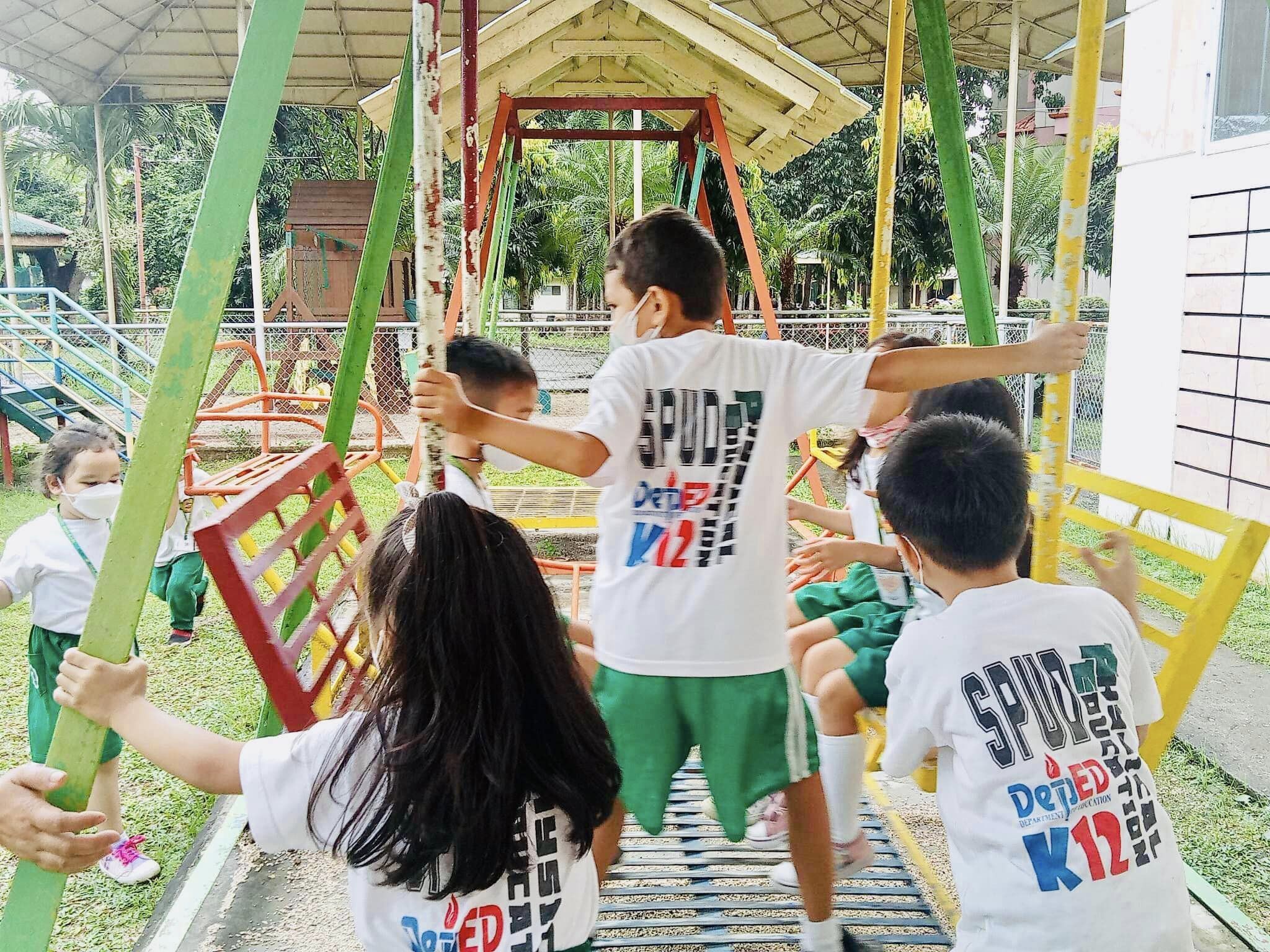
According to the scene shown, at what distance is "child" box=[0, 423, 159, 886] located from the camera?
2734 mm

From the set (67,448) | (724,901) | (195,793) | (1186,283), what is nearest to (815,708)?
(724,901)

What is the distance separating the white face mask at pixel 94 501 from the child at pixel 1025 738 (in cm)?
229

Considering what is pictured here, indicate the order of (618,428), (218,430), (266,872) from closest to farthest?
(618,428)
(266,872)
(218,430)

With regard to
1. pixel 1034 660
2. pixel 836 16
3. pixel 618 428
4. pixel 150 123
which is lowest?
pixel 1034 660

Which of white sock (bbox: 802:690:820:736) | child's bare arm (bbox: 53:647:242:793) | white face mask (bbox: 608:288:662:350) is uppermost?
white face mask (bbox: 608:288:662:350)

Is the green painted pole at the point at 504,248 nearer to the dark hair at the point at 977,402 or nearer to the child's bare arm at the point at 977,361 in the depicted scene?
the dark hair at the point at 977,402

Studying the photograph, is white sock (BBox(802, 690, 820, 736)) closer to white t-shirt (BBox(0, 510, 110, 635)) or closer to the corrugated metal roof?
white t-shirt (BBox(0, 510, 110, 635))

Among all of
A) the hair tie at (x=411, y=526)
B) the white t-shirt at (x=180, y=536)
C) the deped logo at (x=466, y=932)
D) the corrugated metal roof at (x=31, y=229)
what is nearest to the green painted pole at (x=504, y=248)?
the white t-shirt at (x=180, y=536)

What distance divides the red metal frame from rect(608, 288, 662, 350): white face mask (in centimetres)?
75

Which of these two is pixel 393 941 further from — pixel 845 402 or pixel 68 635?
pixel 68 635

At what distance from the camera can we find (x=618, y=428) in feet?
6.05

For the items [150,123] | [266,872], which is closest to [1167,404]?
[266,872]

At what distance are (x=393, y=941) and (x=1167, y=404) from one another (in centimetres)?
674

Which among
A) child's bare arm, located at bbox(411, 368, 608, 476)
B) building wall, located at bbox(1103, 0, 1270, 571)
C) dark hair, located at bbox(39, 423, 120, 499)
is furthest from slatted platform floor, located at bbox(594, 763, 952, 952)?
building wall, located at bbox(1103, 0, 1270, 571)
